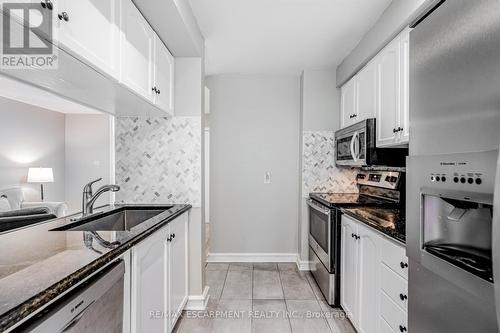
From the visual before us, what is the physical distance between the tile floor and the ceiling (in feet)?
8.08

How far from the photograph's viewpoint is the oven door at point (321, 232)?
262cm

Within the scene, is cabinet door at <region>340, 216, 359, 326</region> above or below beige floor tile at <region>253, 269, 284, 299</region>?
above

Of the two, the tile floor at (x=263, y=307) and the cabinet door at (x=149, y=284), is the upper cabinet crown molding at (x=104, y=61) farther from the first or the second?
the tile floor at (x=263, y=307)

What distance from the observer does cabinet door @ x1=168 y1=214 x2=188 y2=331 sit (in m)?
2.05

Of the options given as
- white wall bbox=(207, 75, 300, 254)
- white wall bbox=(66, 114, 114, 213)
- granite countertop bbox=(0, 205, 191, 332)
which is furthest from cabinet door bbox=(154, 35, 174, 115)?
white wall bbox=(207, 75, 300, 254)

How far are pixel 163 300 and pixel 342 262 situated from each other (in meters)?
1.48

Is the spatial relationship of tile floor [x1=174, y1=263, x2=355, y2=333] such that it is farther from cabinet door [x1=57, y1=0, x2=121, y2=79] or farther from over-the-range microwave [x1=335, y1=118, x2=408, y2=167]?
cabinet door [x1=57, y1=0, x2=121, y2=79]

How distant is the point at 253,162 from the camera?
151 inches

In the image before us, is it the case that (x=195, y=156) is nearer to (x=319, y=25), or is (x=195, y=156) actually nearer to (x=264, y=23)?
(x=264, y=23)

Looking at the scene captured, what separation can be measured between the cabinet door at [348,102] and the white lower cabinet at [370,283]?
1.26 metres

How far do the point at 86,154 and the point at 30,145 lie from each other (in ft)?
1.66

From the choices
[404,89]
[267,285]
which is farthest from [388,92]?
[267,285]

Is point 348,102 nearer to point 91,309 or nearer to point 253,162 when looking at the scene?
point 253,162

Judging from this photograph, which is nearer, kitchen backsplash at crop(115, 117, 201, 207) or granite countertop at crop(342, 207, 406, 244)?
granite countertop at crop(342, 207, 406, 244)
